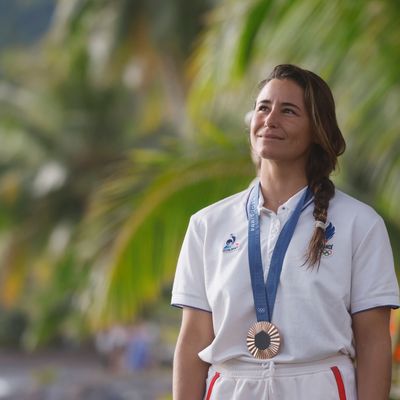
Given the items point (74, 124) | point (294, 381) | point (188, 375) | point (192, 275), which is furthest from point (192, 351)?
point (74, 124)

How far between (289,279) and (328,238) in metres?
0.14

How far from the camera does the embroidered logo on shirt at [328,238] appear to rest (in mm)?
2734

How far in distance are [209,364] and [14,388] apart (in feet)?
104

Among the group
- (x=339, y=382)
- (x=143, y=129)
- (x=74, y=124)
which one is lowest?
(x=339, y=382)

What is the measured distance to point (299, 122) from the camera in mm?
2852

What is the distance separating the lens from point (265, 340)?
2.69 metres

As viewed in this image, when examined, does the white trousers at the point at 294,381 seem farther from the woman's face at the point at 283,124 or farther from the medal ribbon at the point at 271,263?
the woman's face at the point at 283,124

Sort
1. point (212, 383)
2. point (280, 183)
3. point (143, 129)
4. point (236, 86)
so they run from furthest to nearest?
point (143, 129)
point (236, 86)
point (280, 183)
point (212, 383)

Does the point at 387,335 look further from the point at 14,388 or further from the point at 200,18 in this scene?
the point at 14,388

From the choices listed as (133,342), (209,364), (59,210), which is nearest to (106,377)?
(133,342)

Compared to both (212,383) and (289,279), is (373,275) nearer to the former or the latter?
(289,279)

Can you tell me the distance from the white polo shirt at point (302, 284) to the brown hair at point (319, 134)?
0.03 meters

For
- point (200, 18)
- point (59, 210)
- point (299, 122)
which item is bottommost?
point (299, 122)

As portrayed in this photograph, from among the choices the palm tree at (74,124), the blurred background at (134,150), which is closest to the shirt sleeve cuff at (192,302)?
the blurred background at (134,150)
